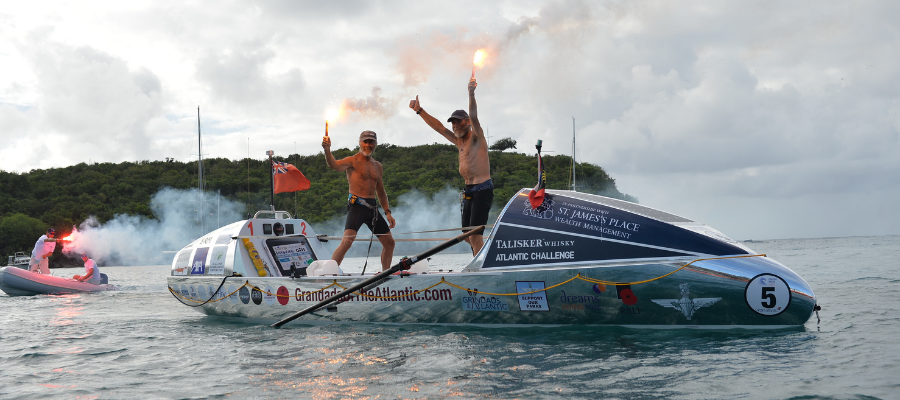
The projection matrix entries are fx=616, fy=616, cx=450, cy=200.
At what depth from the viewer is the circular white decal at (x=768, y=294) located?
18.5ft

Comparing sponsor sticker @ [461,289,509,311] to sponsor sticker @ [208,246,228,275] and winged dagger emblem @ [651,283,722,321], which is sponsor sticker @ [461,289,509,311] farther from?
sponsor sticker @ [208,246,228,275]

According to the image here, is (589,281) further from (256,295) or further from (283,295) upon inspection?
(256,295)

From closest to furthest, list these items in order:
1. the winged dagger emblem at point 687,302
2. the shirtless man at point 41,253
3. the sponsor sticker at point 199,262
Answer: the winged dagger emblem at point 687,302 < the sponsor sticker at point 199,262 < the shirtless man at point 41,253

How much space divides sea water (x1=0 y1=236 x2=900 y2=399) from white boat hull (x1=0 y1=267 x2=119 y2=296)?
11439 millimetres

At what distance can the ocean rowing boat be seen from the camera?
5738 mm

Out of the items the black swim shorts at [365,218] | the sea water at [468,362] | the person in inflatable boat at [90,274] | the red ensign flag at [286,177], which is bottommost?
the sea water at [468,362]

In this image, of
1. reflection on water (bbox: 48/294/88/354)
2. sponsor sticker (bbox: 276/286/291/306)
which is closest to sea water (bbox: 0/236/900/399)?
reflection on water (bbox: 48/294/88/354)

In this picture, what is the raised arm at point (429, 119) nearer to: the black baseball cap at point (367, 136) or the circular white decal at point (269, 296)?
the black baseball cap at point (367, 136)

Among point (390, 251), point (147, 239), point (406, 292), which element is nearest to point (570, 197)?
point (406, 292)

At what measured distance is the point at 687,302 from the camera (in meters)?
5.85

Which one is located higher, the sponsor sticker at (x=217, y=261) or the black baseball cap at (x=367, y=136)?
the black baseball cap at (x=367, y=136)

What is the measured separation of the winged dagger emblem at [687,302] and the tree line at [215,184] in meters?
49.9

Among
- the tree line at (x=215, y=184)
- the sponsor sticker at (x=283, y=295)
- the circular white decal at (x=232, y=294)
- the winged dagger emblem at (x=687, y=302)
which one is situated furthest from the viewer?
the tree line at (x=215, y=184)

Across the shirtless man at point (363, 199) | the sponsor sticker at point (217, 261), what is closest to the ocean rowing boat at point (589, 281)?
the shirtless man at point (363, 199)
